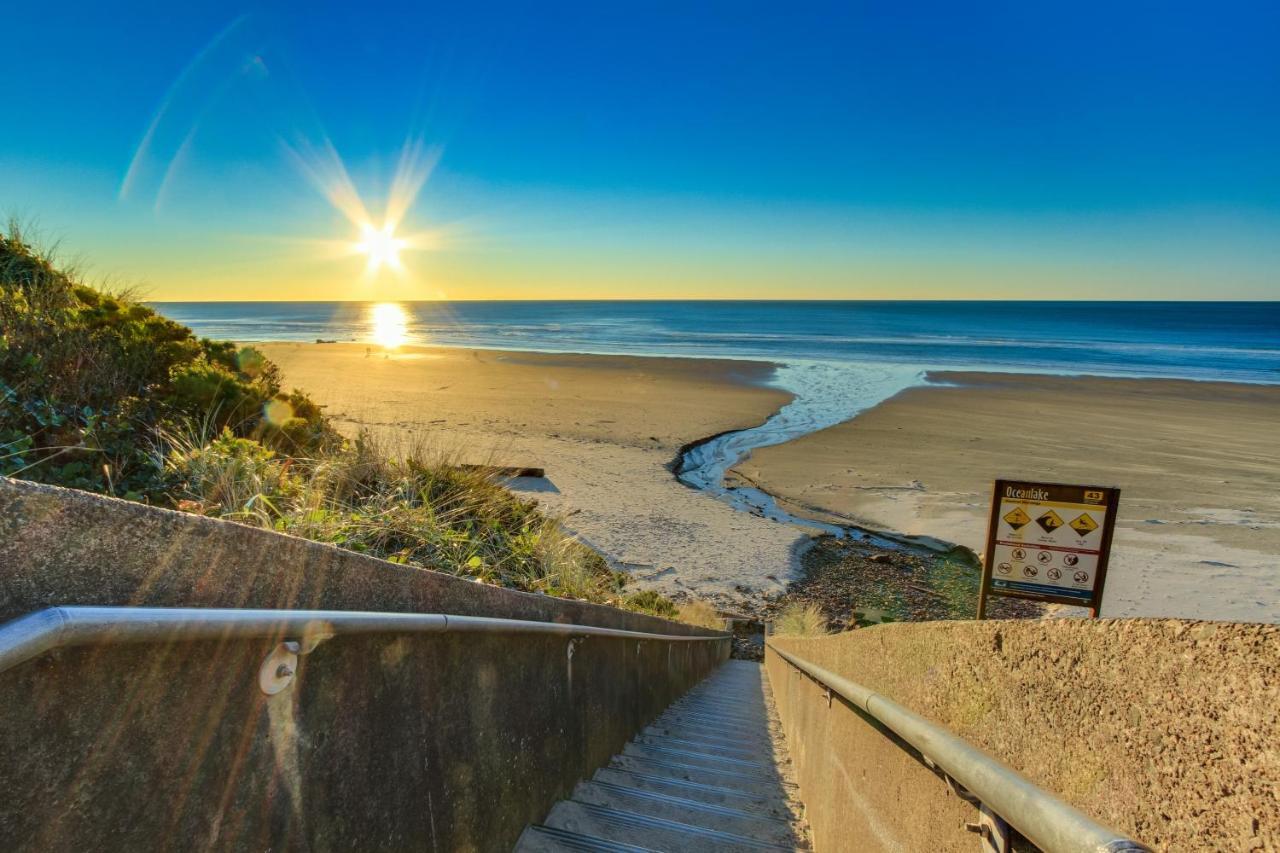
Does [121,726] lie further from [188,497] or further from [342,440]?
[342,440]

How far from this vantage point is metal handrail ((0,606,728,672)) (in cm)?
89

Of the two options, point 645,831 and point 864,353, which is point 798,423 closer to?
point 645,831

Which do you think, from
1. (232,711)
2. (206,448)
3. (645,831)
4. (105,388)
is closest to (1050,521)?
(645,831)

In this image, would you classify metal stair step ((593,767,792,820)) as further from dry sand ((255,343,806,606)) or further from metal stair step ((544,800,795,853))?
dry sand ((255,343,806,606))

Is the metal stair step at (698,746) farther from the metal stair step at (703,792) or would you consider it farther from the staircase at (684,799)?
the metal stair step at (703,792)

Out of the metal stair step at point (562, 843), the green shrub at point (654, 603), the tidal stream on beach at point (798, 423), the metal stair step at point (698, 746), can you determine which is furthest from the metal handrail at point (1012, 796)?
the tidal stream on beach at point (798, 423)

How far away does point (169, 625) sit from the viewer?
1060 mm

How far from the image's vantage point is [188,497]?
12.0 ft

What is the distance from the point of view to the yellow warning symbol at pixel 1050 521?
152 inches

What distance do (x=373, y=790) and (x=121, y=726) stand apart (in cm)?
72

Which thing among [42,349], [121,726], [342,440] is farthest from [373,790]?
[342,440]

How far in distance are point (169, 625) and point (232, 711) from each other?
1.08 feet

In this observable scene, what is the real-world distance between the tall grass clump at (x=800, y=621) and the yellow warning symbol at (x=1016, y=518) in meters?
5.60

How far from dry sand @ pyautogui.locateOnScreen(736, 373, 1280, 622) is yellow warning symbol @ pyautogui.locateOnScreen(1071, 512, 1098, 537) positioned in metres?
6.83
